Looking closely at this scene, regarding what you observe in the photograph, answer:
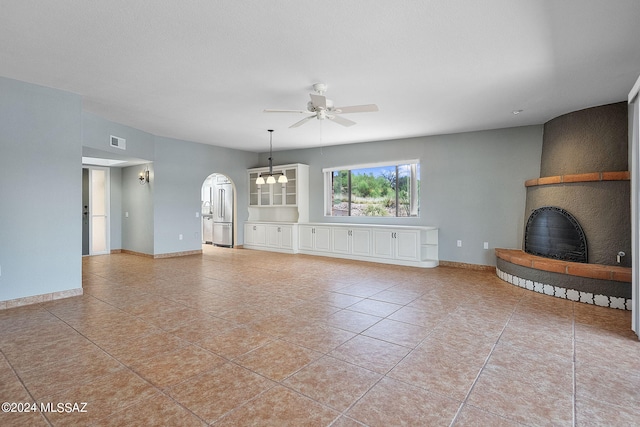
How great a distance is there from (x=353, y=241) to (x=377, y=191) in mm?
1271

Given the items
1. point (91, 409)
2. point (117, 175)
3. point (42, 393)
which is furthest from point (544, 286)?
point (117, 175)

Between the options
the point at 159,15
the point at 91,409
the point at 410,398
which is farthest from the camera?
the point at 159,15

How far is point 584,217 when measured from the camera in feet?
14.7

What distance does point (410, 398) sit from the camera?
2.02 metres

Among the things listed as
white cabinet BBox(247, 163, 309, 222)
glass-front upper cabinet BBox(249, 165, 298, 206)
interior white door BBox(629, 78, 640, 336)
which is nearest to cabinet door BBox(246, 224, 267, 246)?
white cabinet BBox(247, 163, 309, 222)

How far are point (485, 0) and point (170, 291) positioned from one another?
15.4 feet

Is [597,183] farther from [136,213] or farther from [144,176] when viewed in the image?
[136,213]

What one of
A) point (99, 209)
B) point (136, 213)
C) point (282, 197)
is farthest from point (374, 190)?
point (99, 209)

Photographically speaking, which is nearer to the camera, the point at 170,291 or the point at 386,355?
the point at 386,355

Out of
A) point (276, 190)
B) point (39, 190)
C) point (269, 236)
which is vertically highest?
point (276, 190)

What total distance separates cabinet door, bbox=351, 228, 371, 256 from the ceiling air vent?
4.76 meters

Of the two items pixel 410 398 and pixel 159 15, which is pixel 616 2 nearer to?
pixel 410 398

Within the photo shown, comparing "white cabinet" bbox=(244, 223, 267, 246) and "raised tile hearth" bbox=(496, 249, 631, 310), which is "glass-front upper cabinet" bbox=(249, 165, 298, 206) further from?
"raised tile hearth" bbox=(496, 249, 631, 310)

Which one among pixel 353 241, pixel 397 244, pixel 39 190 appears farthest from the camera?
pixel 353 241
